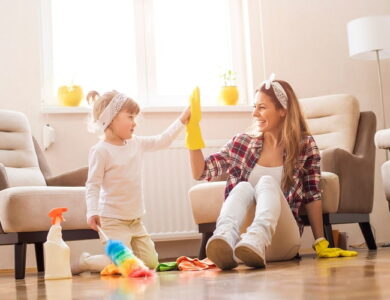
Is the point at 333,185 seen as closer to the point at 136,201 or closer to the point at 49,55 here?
the point at 136,201

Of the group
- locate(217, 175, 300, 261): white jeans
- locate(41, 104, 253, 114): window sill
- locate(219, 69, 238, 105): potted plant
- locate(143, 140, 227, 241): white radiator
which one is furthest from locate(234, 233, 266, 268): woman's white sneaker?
locate(219, 69, 238, 105): potted plant

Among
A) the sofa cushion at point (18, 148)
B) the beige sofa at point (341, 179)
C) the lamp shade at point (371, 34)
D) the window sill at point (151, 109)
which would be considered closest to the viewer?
the beige sofa at point (341, 179)

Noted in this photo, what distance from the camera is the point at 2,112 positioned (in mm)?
3367

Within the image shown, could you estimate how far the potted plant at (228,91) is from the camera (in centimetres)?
411

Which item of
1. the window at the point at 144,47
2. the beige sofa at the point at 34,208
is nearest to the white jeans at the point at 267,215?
the beige sofa at the point at 34,208

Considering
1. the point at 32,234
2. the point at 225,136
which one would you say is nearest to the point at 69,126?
the point at 225,136

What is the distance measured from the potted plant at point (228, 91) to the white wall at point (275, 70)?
9 cm

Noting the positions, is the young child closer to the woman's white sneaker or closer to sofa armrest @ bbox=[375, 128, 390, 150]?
the woman's white sneaker

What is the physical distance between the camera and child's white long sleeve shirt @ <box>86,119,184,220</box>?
2.49 m

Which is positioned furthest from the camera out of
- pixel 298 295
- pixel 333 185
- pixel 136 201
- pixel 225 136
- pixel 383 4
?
pixel 383 4

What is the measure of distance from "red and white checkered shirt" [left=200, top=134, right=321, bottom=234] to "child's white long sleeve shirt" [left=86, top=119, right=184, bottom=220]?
20 centimetres

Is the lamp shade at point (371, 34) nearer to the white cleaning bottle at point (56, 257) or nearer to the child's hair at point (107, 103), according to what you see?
the child's hair at point (107, 103)

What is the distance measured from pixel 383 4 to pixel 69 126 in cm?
228

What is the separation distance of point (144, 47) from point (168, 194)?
96cm
